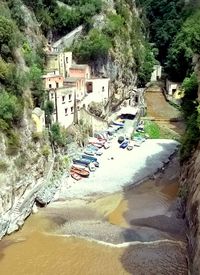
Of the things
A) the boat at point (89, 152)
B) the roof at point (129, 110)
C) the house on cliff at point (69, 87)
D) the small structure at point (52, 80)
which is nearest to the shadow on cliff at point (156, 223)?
the boat at point (89, 152)

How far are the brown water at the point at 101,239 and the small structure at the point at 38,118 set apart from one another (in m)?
9.44

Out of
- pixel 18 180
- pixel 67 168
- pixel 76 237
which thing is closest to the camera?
pixel 76 237

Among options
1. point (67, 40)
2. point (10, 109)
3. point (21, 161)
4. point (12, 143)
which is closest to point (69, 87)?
point (67, 40)

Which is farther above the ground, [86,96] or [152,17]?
[152,17]

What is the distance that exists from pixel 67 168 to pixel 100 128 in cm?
1285

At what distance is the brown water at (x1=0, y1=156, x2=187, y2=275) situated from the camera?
34.5 m

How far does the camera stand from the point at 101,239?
38000 mm

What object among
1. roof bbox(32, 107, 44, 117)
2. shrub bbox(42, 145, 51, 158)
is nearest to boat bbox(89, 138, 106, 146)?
shrub bbox(42, 145, 51, 158)

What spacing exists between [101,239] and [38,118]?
16628 mm

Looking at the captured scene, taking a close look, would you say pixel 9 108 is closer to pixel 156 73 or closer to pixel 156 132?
pixel 156 132

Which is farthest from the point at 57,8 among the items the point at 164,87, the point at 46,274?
the point at 46,274

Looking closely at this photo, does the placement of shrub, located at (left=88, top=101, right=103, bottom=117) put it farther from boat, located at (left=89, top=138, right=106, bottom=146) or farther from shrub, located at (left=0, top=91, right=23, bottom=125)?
shrub, located at (left=0, top=91, right=23, bottom=125)

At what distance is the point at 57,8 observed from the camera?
6912cm

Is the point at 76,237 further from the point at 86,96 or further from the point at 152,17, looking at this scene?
the point at 152,17
